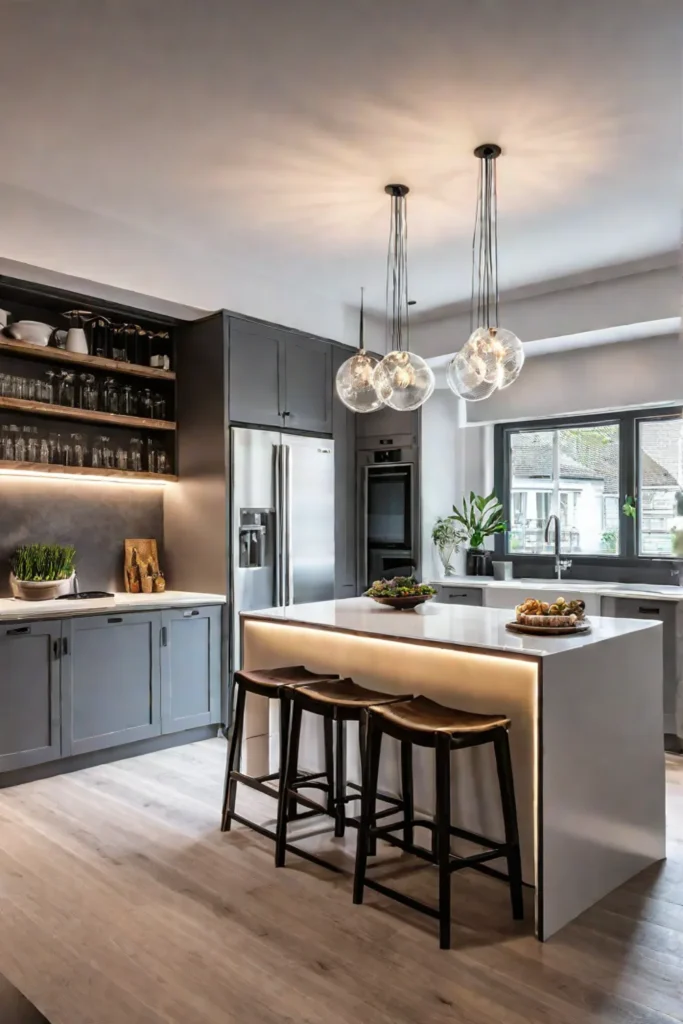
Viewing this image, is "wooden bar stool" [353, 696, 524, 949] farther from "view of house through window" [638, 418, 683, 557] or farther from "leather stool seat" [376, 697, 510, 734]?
"view of house through window" [638, 418, 683, 557]

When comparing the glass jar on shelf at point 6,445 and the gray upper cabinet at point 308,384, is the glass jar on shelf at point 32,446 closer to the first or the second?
the glass jar on shelf at point 6,445

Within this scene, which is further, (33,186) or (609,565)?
(609,565)

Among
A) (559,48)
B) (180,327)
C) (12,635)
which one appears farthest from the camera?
(180,327)

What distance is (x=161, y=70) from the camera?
2.77 meters

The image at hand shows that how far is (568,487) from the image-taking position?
582 cm

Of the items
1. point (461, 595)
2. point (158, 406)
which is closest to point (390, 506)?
point (461, 595)

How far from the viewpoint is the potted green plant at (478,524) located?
589 centimetres

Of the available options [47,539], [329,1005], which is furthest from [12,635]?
[329,1005]

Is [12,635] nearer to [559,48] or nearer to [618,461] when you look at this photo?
[559,48]

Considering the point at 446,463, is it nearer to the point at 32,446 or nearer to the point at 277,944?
the point at 32,446

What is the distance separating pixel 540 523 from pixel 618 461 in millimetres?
779

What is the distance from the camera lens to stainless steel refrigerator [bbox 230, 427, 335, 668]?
190 inches

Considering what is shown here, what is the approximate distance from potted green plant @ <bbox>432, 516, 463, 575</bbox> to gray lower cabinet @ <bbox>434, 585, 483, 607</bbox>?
0.31m

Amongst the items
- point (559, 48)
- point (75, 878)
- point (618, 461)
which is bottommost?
point (75, 878)
